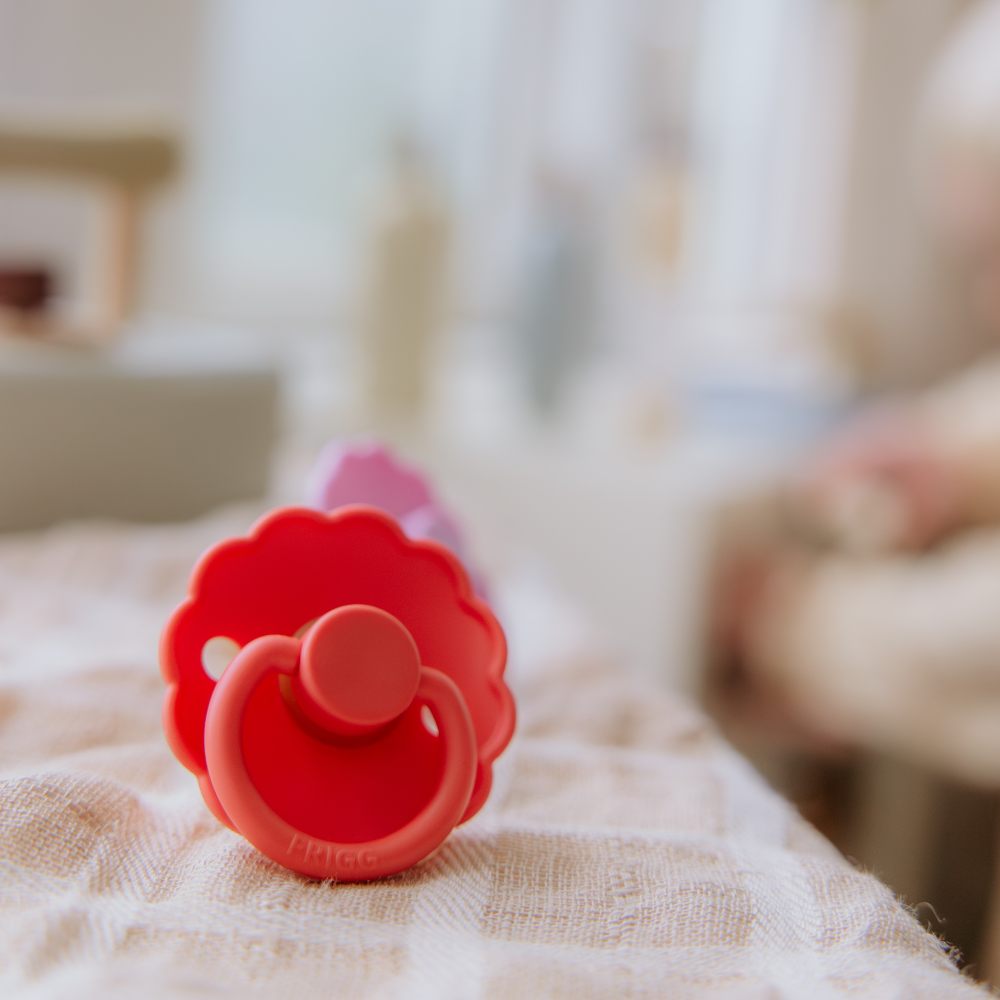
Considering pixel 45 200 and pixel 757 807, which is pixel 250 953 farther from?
pixel 45 200

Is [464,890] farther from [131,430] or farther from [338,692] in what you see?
[131,430]

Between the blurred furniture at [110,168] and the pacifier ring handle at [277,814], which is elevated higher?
the blurred furniture at [110,168]

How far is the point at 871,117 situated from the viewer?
183 centimetres

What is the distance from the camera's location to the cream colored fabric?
0.31 m

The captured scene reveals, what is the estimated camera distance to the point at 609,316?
6.54 feet

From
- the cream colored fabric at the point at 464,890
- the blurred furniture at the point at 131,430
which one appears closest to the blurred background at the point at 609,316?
the blurred furniture at the point at 131,430

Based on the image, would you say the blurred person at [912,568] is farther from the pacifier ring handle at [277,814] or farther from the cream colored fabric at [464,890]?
the pacifier ring handle at [277,814]

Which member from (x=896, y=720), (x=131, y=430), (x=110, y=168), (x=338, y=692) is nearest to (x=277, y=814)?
(x=338, y=692)

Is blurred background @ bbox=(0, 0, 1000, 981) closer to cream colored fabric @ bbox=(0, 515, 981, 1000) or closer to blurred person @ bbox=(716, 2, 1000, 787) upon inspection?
blurred person @ bbox=(716, 2, 1000, 787)

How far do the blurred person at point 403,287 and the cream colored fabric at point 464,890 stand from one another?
3.15 feet

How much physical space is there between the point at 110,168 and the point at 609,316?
3.91 ft

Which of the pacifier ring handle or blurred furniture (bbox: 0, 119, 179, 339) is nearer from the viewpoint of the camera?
the pacifier ring handle

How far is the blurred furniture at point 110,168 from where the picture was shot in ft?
2.79

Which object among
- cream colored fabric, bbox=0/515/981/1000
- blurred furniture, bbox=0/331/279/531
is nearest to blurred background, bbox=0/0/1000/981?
blurred furniture, bbox=0/331/279/531
